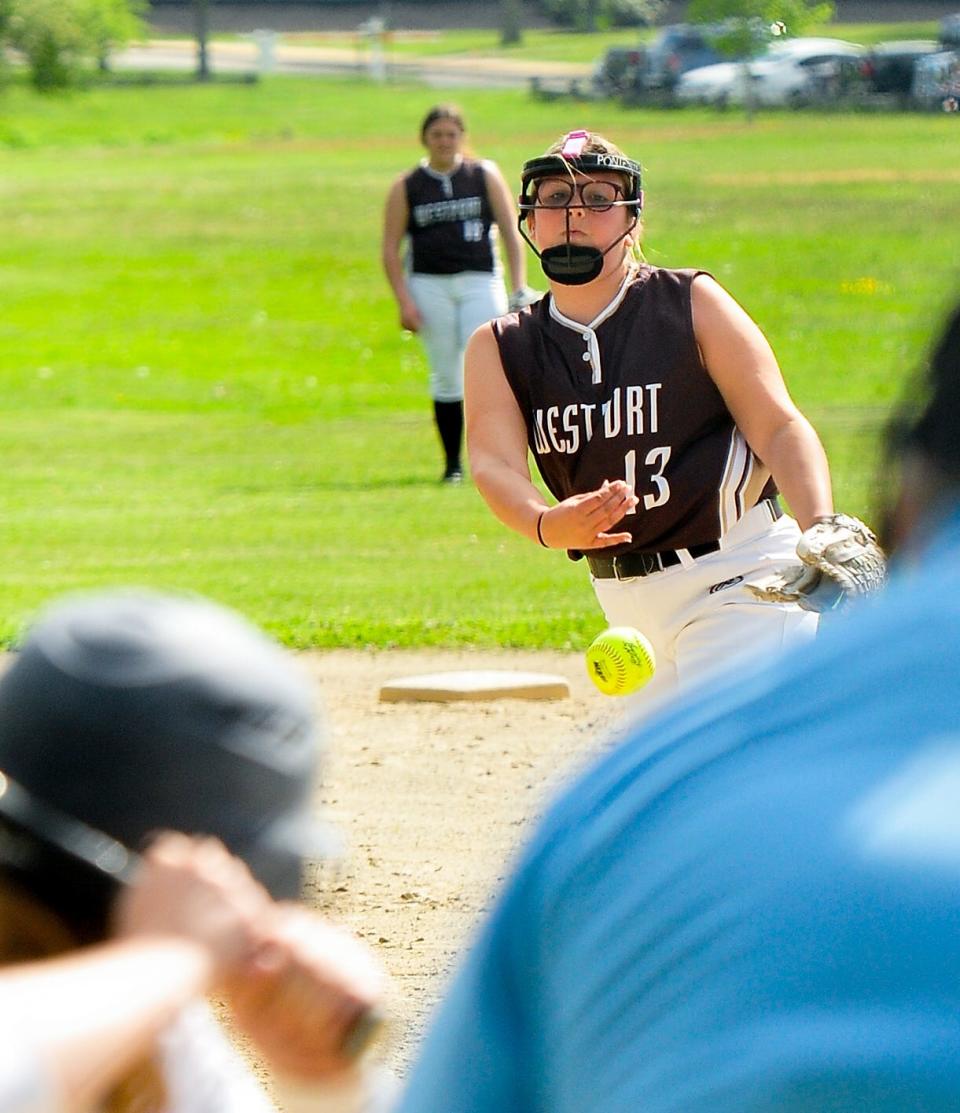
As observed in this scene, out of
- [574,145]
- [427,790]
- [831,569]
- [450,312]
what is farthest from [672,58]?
[831,569]

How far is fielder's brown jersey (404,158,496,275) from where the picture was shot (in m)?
11.5

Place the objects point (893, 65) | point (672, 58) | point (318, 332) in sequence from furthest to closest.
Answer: point (672, 58) < point (318, 332) < point (893, 65)

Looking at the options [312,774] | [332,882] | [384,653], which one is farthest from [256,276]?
[312,774]

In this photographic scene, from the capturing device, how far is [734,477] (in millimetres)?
4750

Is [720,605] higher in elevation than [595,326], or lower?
lower

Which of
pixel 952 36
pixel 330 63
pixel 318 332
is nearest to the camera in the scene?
pixel 952 36

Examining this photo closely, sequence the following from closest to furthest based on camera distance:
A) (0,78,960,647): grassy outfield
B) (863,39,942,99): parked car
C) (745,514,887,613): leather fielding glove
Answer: (745,514,887,613): leather fielding glove, (0,78,960,647): grassy outfield, (863,39,942,99): parked car

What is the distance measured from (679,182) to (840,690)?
98.6 feet

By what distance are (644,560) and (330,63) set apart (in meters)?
50.9

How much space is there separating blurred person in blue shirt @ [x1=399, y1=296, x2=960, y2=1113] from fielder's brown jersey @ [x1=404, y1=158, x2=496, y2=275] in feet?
34.3

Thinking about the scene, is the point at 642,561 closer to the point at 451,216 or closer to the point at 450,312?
the point at 451,216

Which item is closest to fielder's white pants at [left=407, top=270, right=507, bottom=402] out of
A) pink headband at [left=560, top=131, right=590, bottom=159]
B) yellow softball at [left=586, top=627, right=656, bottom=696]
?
pink headband at [left=560, top=131, right=590, bottom=159]

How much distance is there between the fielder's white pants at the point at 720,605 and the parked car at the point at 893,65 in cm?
534

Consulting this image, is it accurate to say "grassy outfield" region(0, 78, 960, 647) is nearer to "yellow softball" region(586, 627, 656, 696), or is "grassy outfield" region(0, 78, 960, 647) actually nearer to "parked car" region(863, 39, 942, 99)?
"yellow softball" region(586, 627, 656, 696)
